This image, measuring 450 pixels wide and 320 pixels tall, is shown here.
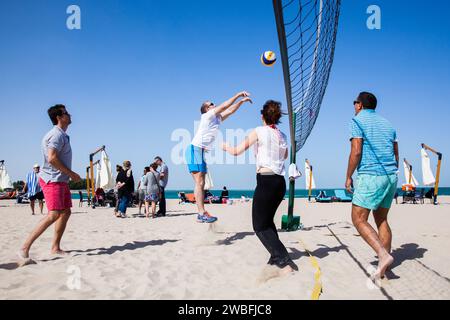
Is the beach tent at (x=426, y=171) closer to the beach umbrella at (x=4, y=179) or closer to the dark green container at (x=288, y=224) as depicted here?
the dark green container at (x=288, y=224)

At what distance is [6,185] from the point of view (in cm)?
2530

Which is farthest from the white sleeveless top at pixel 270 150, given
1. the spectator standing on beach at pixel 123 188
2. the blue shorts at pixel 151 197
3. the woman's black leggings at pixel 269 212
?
the spectator standing on beach at pixel 123 188

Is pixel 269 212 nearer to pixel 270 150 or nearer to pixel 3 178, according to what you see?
pixel 270 150

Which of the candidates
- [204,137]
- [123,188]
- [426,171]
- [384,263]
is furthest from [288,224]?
[426,171]

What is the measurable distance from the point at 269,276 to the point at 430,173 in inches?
795

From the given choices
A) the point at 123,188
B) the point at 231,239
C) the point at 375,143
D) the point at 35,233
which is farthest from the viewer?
the point at 123,188

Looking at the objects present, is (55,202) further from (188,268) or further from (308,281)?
(308,281)

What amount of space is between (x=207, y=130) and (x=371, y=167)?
7.22ft

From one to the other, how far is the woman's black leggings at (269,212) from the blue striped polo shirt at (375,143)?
2.55 ft

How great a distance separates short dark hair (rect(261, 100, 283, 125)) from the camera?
3.32m

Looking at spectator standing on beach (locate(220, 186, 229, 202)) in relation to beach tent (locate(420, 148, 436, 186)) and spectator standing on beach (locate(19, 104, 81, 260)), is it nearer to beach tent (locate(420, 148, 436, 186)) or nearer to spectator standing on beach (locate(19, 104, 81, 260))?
beach tent (locate(420, 148, 436, 186))

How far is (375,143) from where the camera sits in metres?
2.96
